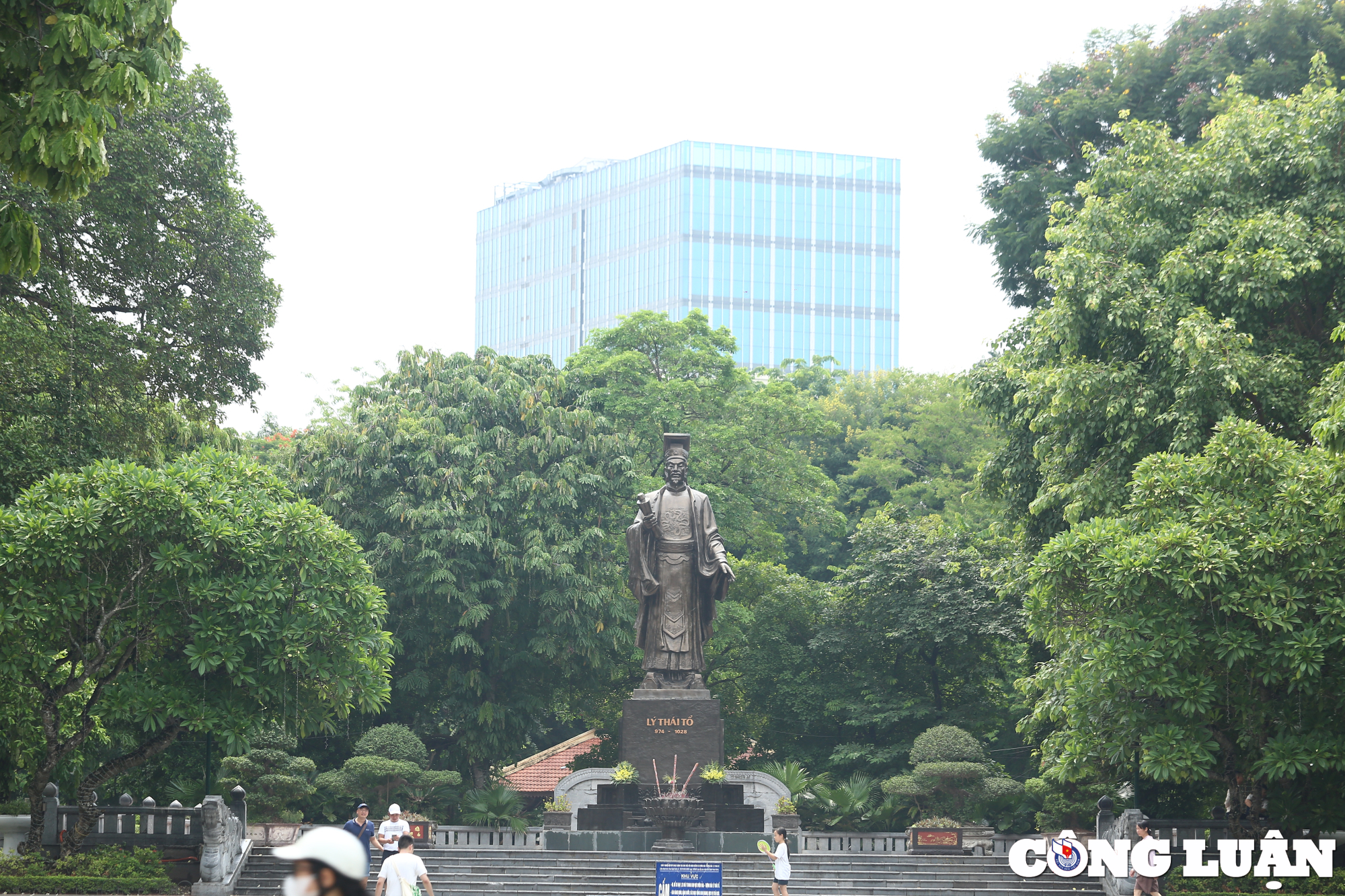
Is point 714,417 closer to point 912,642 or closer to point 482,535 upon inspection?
point 912,642

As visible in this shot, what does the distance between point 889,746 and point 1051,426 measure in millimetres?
10331

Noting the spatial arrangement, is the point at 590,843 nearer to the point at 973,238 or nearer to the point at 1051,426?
the point at 1051,426

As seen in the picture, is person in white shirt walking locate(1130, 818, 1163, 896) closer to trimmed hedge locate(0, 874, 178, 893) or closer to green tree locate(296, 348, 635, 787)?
trimmed hedge locate(0, 874, 178, 893)

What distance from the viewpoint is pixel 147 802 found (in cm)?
1953

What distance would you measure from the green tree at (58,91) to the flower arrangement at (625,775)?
A: 15.1 m

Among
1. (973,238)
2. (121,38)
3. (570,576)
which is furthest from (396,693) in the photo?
(121,38)

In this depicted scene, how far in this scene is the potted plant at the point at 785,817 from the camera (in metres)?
20.9

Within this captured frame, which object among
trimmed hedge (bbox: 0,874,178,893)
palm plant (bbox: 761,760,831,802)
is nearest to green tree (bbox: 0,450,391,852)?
trimmed hedge (bbox: 0,874,178,893)

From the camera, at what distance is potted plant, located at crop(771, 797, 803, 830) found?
20.9m

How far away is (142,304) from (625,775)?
33.6 feet

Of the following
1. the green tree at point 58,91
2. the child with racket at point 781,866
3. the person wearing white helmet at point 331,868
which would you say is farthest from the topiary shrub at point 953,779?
the person wearing white helmet at point 331,868

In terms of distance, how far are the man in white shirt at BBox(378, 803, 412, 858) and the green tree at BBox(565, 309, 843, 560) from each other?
1480 cm

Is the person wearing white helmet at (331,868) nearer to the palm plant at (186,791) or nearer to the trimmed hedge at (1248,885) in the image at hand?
the trimmed hedge at (1248,885)

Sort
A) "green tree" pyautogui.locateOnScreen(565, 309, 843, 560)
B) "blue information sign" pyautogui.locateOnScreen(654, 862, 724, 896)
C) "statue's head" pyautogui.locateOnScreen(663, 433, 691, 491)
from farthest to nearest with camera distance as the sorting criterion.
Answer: "green tree" pyautogui.locateOnScreen(565, 309, 843, 560) < "statue's head" pyautogui.locateOnScreen(663, 433, 691, 491) < "blue information sign" pyautogui.locateOnScreen(654, 862, 724, 896)
